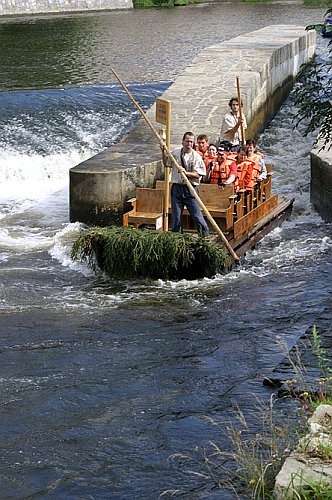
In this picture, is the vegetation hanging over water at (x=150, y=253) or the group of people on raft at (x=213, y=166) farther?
the group of people on raft at (x=213, y=166)

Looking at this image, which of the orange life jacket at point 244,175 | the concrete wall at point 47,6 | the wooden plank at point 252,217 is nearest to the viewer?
the wooden plank at point 252,217

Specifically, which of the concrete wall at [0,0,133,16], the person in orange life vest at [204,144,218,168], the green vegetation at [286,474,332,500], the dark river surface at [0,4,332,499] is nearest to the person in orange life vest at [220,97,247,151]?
the person in orange life vest at [204,144,218,168]

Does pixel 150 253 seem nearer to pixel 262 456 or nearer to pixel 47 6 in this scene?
pixel 262 456

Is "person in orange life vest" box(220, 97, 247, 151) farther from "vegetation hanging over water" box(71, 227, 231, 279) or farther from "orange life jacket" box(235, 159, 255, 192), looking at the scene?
"vegetation hanging over water" box(71, 227, 231, 279)

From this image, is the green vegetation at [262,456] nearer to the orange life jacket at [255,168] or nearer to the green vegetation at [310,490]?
the green vegetation at [310,490]

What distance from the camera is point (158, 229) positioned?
13445mm

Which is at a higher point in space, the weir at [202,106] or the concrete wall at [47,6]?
the weir at [202,106]

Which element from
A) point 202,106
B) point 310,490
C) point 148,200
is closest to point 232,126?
point 148,200

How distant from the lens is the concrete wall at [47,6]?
4275cm

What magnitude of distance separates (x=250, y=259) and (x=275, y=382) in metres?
4.76

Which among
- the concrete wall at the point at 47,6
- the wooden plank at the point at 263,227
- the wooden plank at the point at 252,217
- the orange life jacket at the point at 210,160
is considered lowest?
the concrete wall at the point at 47,6

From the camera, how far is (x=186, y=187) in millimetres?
13359

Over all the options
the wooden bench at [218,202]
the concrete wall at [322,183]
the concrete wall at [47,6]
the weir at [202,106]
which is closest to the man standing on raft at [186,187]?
the wooden bench at [218,202]

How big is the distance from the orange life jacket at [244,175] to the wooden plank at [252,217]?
0.37m
